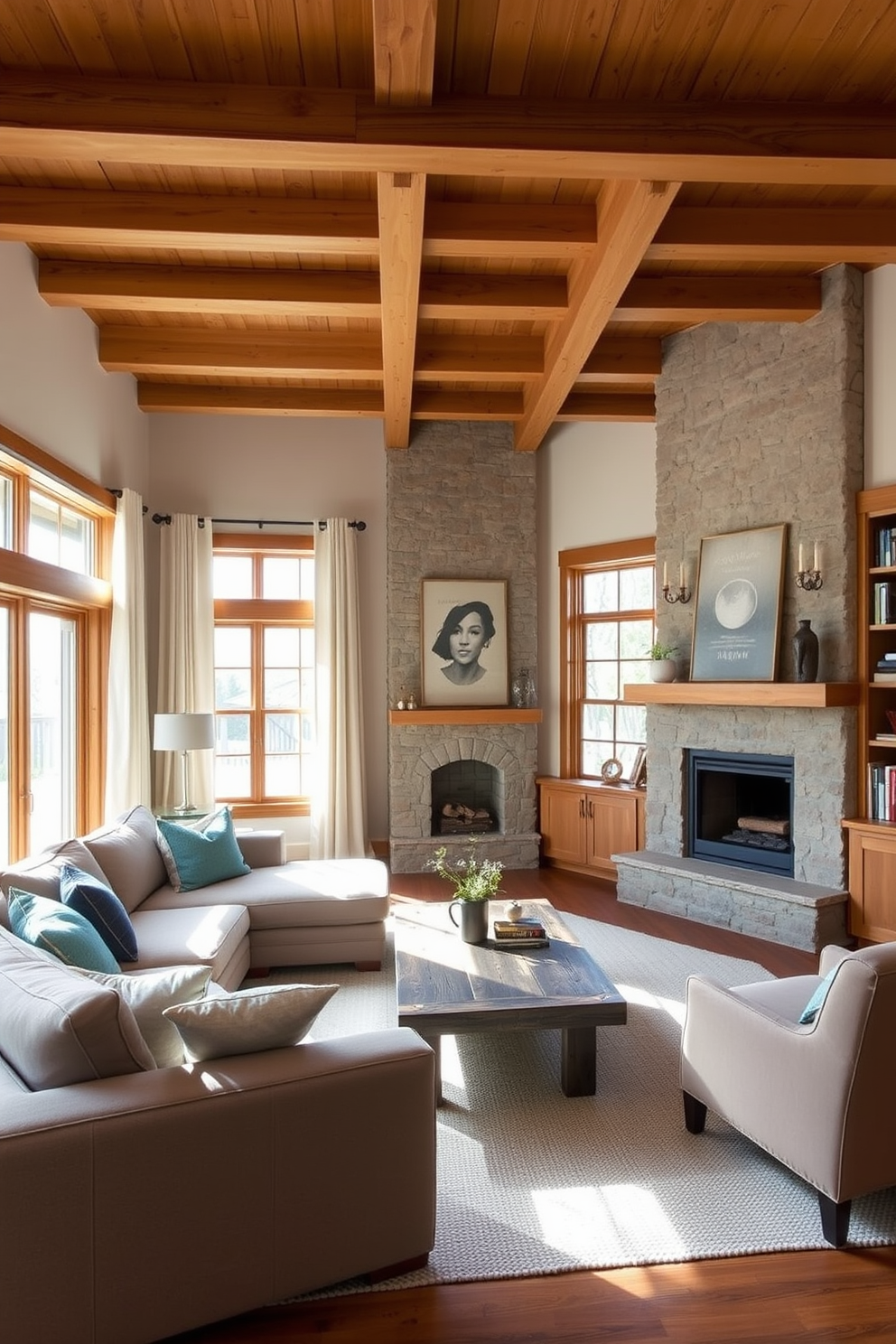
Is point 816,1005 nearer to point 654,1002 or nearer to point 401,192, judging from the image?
point 654,1002

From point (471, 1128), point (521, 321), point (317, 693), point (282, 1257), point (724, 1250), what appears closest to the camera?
point (282, 1257)

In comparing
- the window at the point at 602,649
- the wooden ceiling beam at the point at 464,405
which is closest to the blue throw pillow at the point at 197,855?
the window at the point at 602,649

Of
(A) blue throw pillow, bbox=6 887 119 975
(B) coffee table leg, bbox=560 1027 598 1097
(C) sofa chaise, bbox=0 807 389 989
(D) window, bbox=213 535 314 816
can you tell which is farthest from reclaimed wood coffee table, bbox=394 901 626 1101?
(D) window, bbox=213 535 314 816

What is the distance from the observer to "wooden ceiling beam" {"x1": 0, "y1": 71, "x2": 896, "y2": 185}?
9.13 feet

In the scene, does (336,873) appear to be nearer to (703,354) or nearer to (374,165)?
(374,165)

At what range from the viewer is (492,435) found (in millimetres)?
6625

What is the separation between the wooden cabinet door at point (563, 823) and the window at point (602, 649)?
0.83ft

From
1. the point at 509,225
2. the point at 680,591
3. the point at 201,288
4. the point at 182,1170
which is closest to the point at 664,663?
the point at 680,591

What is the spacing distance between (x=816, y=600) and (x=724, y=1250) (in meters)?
3.48

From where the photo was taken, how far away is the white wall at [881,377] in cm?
445

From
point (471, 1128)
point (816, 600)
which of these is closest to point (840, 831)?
point (816, 600)

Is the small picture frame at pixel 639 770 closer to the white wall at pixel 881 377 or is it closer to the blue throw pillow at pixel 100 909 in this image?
the white wall at pixel 881 377

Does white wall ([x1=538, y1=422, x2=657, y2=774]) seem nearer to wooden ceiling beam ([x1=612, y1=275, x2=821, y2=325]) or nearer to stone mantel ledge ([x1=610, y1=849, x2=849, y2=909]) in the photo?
stone mantel ledge ([x1=610, y1=849, x2=849, y2=909])

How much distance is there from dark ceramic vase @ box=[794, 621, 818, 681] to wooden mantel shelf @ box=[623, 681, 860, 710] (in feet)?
0.15
